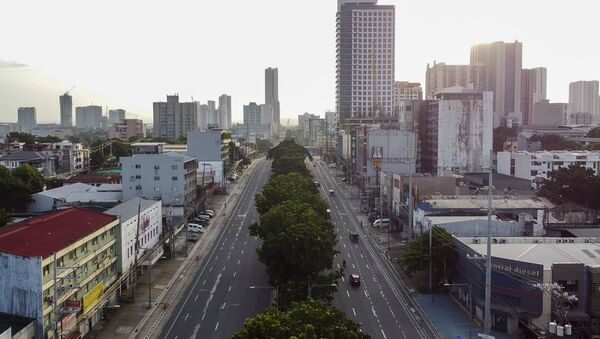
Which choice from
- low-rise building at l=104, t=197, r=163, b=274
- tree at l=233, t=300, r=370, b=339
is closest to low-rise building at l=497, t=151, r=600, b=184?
low-rise building at l=104, t=197, r=163, b=274

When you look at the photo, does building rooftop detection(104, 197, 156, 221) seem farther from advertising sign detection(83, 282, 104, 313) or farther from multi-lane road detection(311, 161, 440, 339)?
multi-lane road detection(311, 161, 440, 339)

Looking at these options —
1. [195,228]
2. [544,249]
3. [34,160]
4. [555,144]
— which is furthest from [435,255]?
[555,144]

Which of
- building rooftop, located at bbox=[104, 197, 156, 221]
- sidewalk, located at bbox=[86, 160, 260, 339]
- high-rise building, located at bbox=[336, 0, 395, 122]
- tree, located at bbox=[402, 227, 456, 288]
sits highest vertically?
high-rise building, located at bbox=[336, 0, 395, 122]

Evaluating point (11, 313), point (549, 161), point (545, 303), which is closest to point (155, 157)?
point (11, 313)

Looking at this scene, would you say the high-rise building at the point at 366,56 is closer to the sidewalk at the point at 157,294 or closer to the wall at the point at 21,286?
the sidewalk at the point at 157,294

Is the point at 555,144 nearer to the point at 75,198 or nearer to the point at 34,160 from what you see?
the point at 75,198

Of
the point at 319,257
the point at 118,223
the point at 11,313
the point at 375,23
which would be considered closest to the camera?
the point at 11,313

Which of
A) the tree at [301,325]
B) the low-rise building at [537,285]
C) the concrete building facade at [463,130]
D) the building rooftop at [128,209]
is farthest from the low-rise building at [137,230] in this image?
the concrete building facade at [463,130]

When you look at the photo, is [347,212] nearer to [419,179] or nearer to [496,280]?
[419,179]
